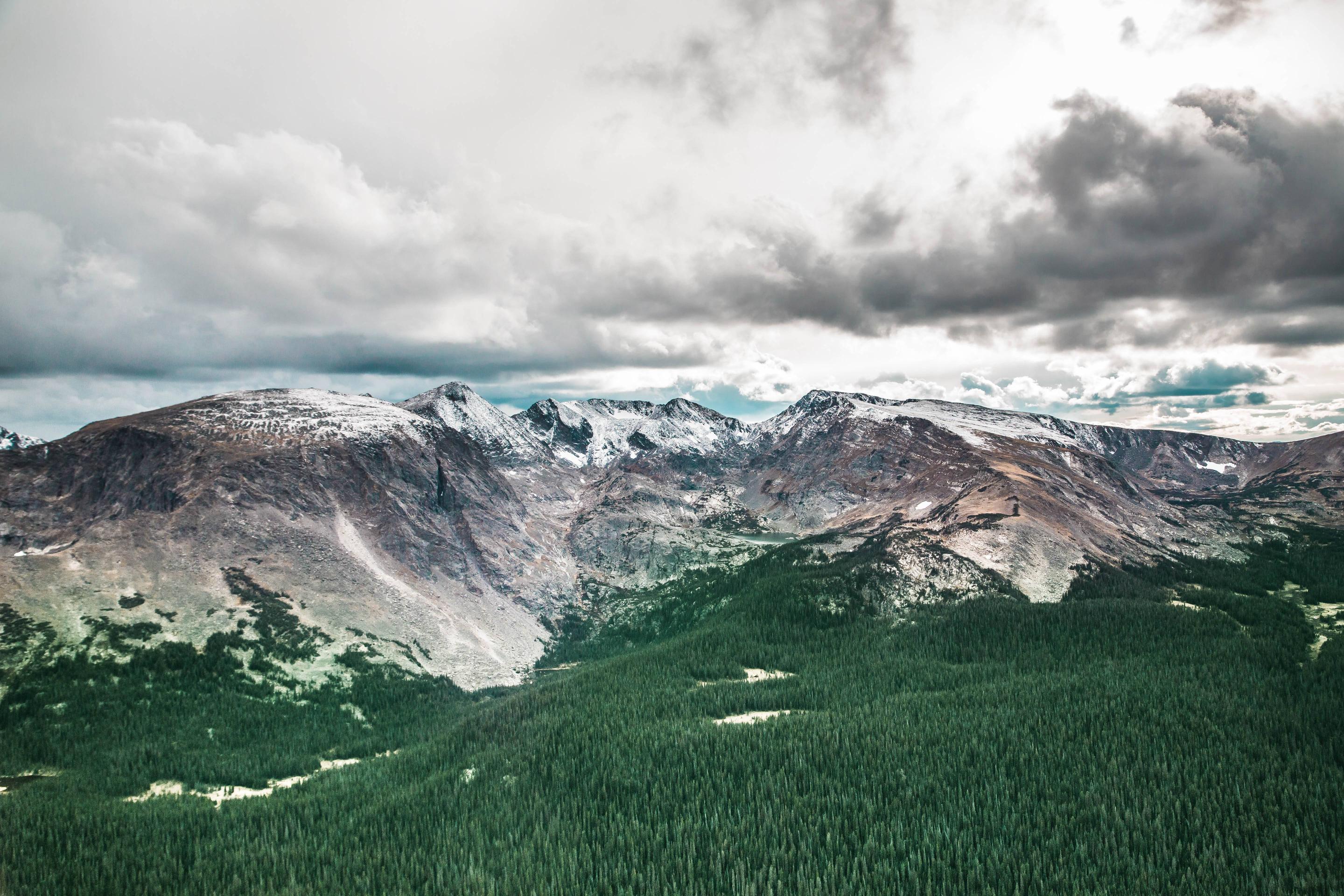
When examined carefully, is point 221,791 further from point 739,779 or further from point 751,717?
point 751,717

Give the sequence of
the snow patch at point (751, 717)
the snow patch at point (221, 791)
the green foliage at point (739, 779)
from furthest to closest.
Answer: the snow patch at point (751, 717) → the snow patch at point (221, 791) → the green foliage at point (739, 779)

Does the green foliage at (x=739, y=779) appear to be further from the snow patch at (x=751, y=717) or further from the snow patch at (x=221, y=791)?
the snow patch at (x=221, y=791)

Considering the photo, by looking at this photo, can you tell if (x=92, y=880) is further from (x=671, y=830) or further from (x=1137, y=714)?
(x=1137, y=714)

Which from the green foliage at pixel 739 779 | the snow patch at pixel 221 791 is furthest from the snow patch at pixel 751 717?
the snow patch at pixel 221 791

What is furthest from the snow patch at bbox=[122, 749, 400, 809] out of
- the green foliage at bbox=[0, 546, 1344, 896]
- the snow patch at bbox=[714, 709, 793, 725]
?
the snow patch at bbox=[714, 709, 793, 725]

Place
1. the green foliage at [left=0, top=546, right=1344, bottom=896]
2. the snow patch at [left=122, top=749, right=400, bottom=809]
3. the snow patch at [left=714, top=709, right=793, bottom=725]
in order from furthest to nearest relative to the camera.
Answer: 1. the snow patch at [left=714, top=709, right=793, bottom=725]
2. the snow patch at [left=122, top=749, right=400, bottom=809]
3. the green foliage at [left=0, top=546, right=1344, bottom=896]

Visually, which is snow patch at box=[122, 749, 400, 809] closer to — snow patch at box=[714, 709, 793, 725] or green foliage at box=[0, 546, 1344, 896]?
green foliage at box=[0, 546, 1344, 896]

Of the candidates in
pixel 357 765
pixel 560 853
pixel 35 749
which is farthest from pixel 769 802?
pixel 35 749

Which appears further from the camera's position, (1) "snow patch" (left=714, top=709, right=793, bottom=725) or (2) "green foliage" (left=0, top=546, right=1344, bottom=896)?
(1) "snow patch" (left=714, top=709, right=793, bottom=725)
